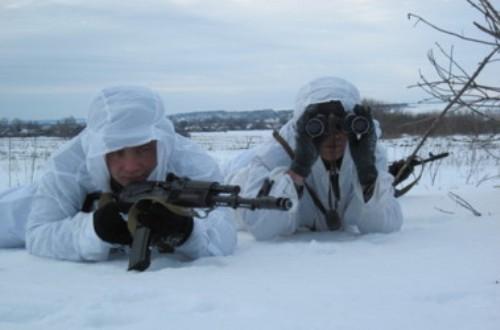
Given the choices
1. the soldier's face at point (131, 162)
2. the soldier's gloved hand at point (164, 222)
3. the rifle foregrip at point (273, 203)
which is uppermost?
the soldier's face at point (131, 162)

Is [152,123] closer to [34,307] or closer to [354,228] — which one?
[34,307]

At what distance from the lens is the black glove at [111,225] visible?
7.71ft

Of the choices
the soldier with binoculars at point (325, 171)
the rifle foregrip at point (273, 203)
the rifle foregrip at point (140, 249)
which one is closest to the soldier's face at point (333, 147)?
the soldier with binoculars at point (325, 171)

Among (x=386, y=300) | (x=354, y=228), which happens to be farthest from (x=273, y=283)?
(x=354, y=228)

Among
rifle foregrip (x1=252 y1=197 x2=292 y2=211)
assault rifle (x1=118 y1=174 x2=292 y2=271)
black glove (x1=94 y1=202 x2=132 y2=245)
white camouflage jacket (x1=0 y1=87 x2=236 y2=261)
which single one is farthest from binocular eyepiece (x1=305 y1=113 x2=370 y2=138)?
black glove (x1=94 y1=202 x2=132 y2=245)

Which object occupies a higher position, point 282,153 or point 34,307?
point 282,153

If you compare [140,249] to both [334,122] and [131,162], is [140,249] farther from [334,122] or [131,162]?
[334,122]

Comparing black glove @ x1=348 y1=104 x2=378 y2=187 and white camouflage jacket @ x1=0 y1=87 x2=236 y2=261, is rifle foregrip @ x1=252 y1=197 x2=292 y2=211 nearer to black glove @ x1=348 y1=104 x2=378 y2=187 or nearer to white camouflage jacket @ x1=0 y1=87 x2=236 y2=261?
white camouflage jacket @ x1=0 y1=87 x2=236 y2=261

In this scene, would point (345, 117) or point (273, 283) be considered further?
point (345, 117)

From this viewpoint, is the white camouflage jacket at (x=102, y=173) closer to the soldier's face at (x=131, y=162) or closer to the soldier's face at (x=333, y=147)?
the soldier's face at (x=131, y=162)

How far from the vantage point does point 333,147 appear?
310cm

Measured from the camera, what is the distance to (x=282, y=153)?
3252 millimetres

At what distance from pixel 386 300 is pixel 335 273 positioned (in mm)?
457

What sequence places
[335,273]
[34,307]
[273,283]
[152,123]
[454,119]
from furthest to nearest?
1. [454,119]
2. [152,123]
3. [335,273]
4. [273,283]
5. [34,307]
